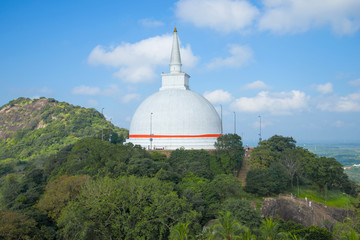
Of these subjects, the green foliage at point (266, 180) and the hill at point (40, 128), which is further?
the hill at point (40, 128)

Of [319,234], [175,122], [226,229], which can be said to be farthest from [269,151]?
[226,229]

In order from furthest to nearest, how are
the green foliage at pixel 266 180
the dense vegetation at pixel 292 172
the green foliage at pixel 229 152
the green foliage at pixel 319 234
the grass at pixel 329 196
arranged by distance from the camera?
the green foliage at pixel 229 152
the grass at pixel 329 196
the dense vegetation at pixel 292 172
the green foliage at pixel 266 180
the green foliage at pixel 319 234

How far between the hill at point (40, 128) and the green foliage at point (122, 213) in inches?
1301

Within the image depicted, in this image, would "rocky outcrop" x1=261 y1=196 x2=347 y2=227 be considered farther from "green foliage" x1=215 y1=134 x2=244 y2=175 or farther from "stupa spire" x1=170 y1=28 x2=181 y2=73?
"stupa spire" x1=170 y1=28 x2=181 y2=73

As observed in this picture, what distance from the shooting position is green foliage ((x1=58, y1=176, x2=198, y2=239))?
2000 cm

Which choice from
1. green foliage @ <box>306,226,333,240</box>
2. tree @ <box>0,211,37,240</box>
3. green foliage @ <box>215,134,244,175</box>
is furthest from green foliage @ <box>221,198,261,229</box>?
tree @ <box>0,211,37,240</box>

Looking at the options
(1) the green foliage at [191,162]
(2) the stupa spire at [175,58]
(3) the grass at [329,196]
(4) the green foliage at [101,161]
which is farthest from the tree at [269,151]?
(2) the stupa spire at [175,58]

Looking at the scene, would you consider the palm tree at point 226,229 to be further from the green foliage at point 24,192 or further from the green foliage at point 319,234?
the green foliage at point 24,192

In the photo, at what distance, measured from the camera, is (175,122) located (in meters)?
38.4

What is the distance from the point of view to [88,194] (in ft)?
72.8

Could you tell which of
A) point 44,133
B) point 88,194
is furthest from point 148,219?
point 44,133

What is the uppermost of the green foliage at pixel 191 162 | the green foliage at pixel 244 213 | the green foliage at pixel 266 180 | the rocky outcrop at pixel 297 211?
the green foliage at pixel 191 162

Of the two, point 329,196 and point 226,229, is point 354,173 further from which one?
point 226,229

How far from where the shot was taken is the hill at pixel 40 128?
63.8m
